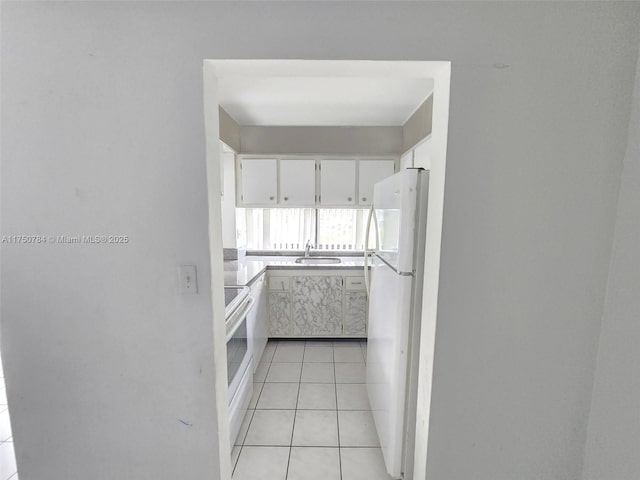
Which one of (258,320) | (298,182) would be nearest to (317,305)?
(258,320)

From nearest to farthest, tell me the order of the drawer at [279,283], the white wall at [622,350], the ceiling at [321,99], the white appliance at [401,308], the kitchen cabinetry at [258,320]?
1. the white wall at [622,350]
2. the white appliance at [401,308]
3. the ceiling at [321,99]
4. the kitchen cabinetry at [258,320]
5. the drawer at [279,283]

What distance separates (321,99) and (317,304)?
1984mm

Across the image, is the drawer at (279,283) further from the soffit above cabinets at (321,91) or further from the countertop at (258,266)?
the soffit above cabinets at (321,91)

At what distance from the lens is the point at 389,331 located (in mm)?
1475

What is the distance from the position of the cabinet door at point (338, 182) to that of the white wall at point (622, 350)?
236cm

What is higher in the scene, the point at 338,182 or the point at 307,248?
the point at 338,182

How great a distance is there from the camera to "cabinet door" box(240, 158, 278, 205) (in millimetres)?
3189

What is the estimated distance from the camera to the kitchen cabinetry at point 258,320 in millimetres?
2244

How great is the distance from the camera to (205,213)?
1061mm

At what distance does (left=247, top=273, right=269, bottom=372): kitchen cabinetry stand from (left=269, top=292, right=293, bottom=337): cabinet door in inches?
2.9

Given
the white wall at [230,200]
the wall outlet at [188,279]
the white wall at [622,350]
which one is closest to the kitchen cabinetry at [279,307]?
the white wall at [230,200]

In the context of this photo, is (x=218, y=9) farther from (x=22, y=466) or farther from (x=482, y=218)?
(x=22, y=466)

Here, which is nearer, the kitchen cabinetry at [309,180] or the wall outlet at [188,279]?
the wall outlet at [188,279]
